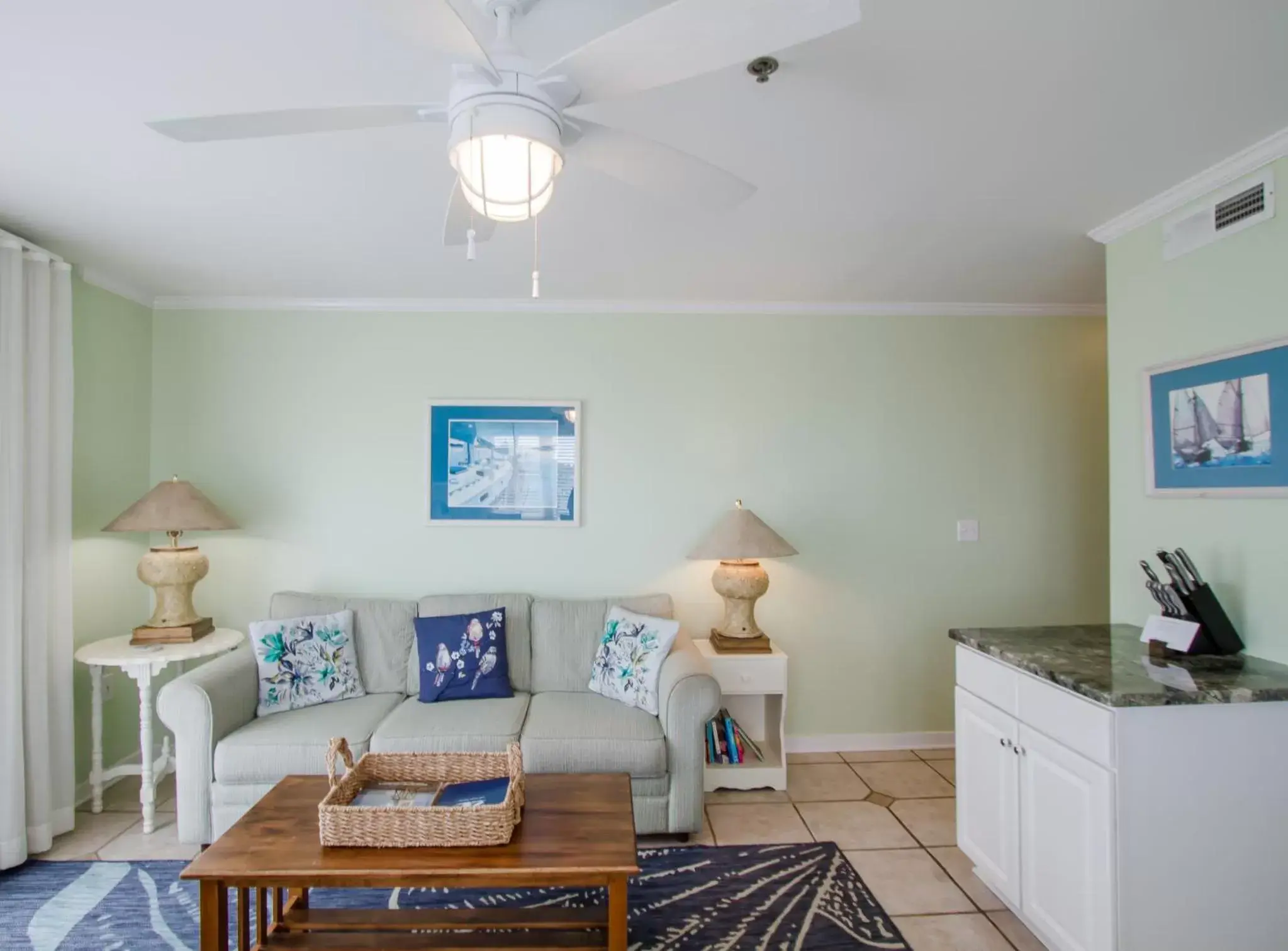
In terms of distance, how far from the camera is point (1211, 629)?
6.89 feet

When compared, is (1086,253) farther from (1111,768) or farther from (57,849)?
(57,849)

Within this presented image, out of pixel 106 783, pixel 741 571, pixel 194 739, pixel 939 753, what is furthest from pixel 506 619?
pixel 939 753

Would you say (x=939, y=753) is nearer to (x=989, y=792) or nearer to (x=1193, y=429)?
(x=989, y=792)

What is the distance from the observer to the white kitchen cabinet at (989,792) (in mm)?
2186

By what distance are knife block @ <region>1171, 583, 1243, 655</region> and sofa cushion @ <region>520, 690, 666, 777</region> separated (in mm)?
1830

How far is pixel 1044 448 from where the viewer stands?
12.4 ft

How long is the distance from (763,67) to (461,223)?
797 millimetres

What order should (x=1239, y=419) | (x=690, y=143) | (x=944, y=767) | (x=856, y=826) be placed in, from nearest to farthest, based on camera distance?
1. (x=690, y=143)
2. (x=1239, y=419)
3. (x=856, y=826)
4. (x=944, y=767)

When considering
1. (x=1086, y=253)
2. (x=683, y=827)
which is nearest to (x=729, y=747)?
(x=683, y=827)

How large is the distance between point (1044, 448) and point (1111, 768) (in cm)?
242

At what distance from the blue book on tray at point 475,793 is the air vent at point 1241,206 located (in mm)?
2802

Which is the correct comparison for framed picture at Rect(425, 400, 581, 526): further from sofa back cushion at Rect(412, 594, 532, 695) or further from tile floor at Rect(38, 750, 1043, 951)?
tile floor at Rect(38, 750, 1043, 951)

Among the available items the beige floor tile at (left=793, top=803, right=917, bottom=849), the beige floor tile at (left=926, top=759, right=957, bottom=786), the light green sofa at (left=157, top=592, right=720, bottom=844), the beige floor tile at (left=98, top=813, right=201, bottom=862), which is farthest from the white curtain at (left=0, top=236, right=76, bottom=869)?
the beige floor tile at (left=926, top=759, right=957, bottom=786)

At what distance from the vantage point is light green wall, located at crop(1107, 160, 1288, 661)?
2.06m
